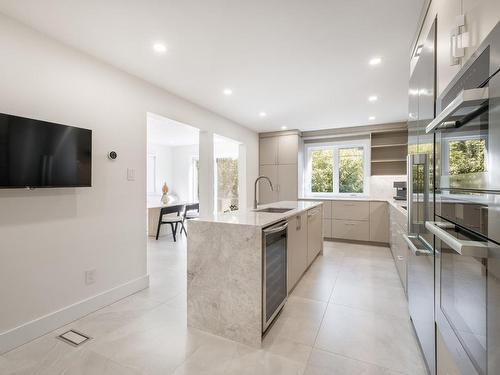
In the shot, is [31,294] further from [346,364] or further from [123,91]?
[346,364]

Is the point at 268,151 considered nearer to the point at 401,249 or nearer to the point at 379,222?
the point at 379,222

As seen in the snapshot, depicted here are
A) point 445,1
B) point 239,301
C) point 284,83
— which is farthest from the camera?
point 284,83

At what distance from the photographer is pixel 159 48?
225cm

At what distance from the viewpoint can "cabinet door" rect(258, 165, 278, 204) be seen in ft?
19.1

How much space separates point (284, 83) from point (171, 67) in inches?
52.5

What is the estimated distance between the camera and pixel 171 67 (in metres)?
2.60

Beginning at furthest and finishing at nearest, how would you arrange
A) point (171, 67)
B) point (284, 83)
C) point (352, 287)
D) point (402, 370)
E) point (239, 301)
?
1. point (284, 83)
2. point (352, 287)
3. point (171, 67)
4. point (239, 301)
5. point (402, 370)

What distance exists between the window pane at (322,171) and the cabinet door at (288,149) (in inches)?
25.2

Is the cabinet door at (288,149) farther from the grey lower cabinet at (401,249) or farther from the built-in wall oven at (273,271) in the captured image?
the built-in wall oven at (273,271)

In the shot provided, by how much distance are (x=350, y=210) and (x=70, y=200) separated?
4.57m

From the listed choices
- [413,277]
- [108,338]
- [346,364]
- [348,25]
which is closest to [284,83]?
[348,25]

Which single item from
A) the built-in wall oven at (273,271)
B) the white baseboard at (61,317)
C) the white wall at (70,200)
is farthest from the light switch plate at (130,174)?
the built-in wall oven at (273,271)

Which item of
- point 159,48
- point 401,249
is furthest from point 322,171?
point 159,48

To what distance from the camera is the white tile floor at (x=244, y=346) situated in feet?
5.27
